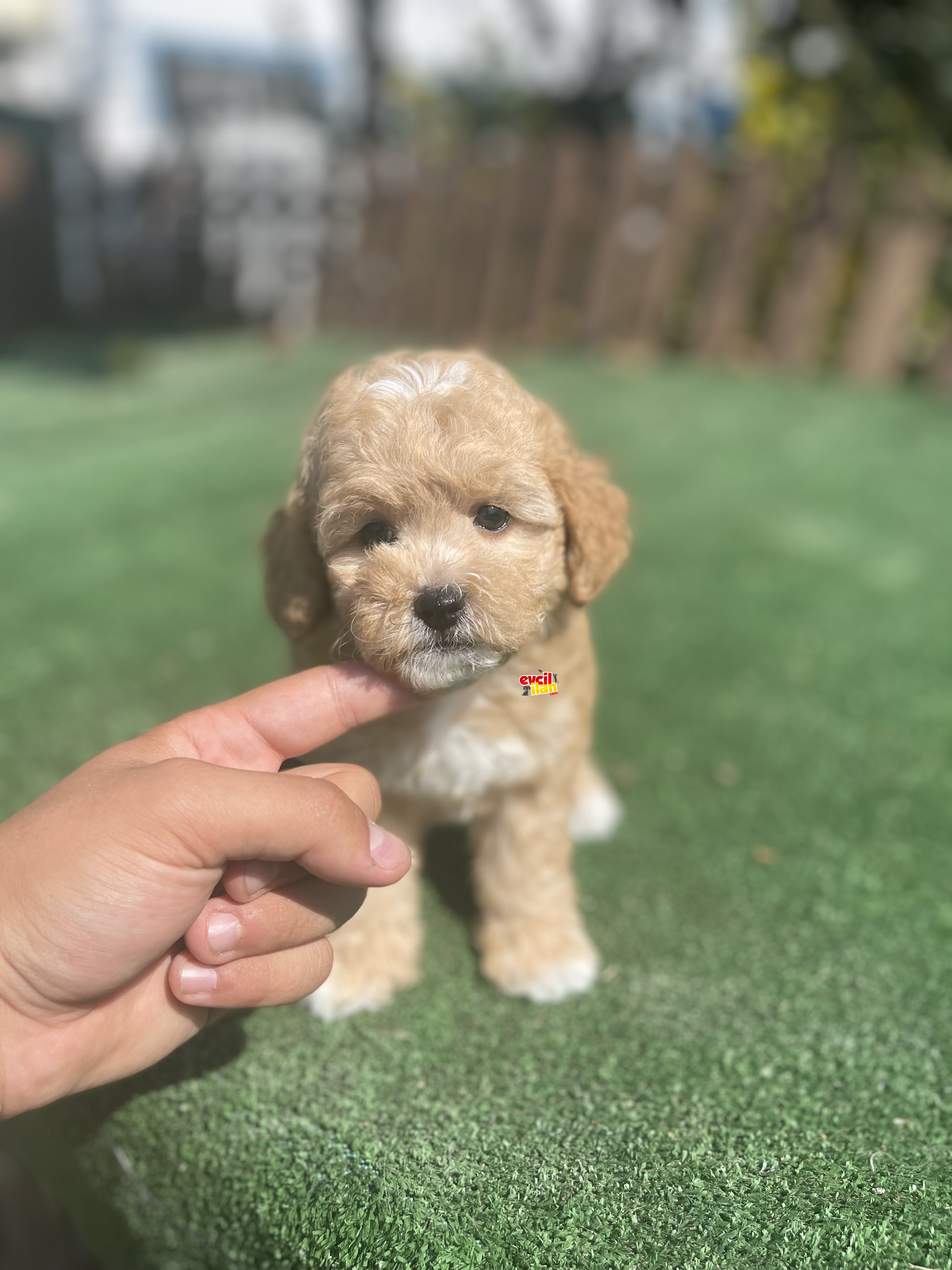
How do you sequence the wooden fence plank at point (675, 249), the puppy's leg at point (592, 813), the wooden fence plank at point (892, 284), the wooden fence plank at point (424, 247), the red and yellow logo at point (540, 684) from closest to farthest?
the red and yellow logo at point (540, 684) < the puppy's leg at point (592, 813) < the wooden fence plank at point (892, 284) < the wooden fence plank at point (675, 249) < the wooden fence plank at point (424, 247)

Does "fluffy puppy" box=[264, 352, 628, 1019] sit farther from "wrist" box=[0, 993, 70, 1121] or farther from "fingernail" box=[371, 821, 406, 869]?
"wrist" box=[0, 993, 70, 1121]

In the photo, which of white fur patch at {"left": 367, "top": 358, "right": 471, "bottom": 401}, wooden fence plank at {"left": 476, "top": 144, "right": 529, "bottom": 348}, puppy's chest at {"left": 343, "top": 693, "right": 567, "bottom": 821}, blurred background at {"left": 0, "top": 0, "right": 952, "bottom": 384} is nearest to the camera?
white fur patch at {"left": 367, "top": 358, "right": 471, "bottom": 401}

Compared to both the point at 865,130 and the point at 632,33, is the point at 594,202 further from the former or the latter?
the point at 632,33

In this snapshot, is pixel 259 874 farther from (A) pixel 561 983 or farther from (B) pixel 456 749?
(A) pixel 561 983

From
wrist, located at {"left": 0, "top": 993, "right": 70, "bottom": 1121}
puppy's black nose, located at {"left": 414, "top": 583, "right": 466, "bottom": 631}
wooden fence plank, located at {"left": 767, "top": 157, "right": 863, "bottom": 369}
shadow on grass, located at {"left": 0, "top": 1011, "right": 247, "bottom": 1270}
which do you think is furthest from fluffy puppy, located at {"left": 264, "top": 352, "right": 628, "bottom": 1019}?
wooden fence plank, located at {"left": 767, "top": 157, "right": 863, "bottom": 369}

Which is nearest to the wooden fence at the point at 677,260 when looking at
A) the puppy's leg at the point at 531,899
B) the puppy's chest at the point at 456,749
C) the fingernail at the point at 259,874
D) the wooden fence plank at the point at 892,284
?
the wooden fence plank at the point at 892,284

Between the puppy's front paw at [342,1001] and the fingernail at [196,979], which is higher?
the fingernail at [196,979]

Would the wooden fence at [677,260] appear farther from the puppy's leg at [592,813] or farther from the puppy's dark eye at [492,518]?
the puppy's dark eye at [492,518]

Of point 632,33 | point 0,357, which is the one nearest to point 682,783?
point 0,357
